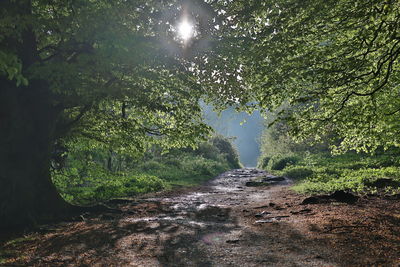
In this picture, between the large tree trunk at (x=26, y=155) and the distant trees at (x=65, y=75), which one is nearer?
the distant trees at (x=65, y=75)

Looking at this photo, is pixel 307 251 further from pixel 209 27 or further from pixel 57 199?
pixel 57 199

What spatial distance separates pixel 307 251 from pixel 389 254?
1.34m

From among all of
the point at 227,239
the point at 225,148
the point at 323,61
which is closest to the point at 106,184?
the point at 227,239

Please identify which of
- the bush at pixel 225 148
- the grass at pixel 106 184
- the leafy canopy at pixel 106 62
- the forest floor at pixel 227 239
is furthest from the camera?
the bush at pixel 225 148

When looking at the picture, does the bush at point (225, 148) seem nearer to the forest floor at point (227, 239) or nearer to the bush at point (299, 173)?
the bush at point (299, 173)

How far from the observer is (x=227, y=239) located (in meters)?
7.14

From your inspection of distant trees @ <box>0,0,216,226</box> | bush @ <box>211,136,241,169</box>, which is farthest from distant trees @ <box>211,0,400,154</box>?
bush @ <box>211,136,241,169</box>

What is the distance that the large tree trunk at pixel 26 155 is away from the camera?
924cm

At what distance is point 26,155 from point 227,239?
686 cm

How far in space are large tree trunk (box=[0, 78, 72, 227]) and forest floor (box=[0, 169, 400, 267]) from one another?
98 centimetres

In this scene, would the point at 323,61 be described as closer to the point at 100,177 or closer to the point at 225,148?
the point at 100,177

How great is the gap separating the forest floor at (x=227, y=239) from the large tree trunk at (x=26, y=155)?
0.98 meters

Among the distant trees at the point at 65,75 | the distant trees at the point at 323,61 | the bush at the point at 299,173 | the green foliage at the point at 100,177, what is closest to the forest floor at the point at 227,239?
the distant trees at the point at 65,75

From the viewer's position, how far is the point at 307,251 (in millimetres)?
5836
